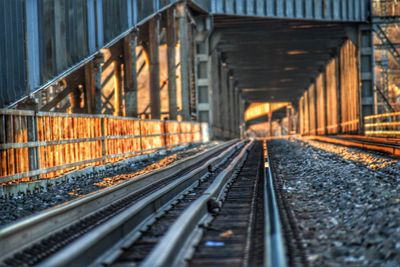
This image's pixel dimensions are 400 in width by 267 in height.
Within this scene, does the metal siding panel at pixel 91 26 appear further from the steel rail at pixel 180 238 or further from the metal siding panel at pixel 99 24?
the steel rail at pixel 180 238

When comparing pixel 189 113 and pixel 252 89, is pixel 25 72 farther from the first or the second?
pixel 252 89

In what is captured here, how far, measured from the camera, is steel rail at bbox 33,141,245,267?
520 centimetres

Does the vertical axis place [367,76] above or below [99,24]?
below

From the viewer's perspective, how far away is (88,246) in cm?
556

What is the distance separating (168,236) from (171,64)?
2899 centimetres

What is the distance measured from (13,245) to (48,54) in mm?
12976

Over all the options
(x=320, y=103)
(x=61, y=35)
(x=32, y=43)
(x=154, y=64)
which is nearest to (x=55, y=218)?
(x=32, y=43)

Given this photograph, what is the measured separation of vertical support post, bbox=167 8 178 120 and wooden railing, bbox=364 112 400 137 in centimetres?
1055

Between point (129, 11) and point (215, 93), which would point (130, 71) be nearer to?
point (129, 11)

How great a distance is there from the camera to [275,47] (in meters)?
51.5

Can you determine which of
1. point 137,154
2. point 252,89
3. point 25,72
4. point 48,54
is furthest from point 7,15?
point 252,89

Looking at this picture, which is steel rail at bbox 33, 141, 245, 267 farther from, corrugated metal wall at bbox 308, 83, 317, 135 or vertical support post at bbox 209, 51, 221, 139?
corrugated metal wall at bbox 308, 83, 317, 135

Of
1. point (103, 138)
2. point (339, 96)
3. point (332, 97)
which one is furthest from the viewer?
point (332, 97)

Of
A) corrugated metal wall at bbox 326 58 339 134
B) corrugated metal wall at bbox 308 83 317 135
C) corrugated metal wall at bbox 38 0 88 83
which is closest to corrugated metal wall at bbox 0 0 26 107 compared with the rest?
corrugated metal wall at bbox 38 0 88 83
